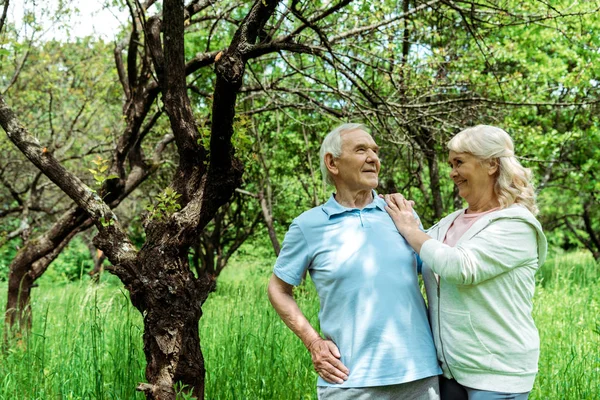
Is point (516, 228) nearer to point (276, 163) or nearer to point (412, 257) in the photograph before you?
point (412, 257)

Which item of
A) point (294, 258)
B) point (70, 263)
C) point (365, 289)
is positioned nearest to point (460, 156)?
point (365, 289)

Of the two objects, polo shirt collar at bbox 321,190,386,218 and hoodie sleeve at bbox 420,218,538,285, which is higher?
polo shirt collar at bbox 321,190,386,218

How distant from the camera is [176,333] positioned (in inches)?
111

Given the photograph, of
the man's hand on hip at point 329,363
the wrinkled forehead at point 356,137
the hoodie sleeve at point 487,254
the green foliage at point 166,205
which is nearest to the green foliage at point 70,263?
the green foliage at point 166,205

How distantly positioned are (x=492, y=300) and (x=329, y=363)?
644 millimetres

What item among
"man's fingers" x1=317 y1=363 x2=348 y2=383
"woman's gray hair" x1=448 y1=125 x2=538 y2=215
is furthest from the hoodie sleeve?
"man's fingers" x1=317 y1=363 x2=348 y2=383

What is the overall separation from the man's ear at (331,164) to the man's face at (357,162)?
1cm

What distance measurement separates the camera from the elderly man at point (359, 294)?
82.1 inches

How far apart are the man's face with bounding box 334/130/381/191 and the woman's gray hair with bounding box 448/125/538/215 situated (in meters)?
0.40

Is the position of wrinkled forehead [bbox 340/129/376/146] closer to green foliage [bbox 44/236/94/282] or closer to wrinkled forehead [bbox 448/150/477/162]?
wrinkled forehead [bbox 448/150/477/162]

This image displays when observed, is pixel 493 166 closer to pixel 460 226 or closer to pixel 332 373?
pixel 460 226

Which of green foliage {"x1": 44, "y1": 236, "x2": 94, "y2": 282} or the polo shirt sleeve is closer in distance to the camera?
the polo shirt sleeve

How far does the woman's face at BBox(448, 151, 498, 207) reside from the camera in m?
2.20

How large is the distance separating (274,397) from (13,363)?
6.31 feet
